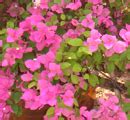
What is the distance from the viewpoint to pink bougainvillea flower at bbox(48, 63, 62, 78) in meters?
1.46

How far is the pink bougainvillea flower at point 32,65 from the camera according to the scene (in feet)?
4.99

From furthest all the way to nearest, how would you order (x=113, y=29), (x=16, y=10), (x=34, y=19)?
1. (x=113, y=29)
2. (x=16, y=10)
3. (x=34, y=19)

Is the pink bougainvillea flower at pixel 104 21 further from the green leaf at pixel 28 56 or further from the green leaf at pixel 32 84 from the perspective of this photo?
the green leaf at pixel 32 84

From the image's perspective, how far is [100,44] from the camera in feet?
4.73

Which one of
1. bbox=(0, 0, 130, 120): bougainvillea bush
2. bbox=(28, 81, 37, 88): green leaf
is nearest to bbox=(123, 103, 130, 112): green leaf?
bbox=(0, 0, 130, 120): bougainvillea bush

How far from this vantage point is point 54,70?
57.7 inches

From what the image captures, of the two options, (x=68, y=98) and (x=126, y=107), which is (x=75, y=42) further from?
(x=126, y=107)

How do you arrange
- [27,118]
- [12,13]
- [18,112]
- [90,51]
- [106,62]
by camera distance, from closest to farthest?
1. [90,51]
2. [106,62]
3. [18,112]
4. [12,13]
5. [27,118]

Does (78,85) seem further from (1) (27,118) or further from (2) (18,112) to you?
(1) (27,118)

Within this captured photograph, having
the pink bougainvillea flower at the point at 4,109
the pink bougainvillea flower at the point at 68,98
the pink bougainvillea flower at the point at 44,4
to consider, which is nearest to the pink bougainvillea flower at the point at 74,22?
the pink bougainvillea flower at the point at 44,4

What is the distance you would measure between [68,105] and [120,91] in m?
0.68

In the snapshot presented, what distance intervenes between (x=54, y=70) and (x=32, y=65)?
0.35 feet

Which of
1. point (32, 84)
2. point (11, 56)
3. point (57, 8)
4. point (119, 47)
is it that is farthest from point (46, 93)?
point (57, 8)

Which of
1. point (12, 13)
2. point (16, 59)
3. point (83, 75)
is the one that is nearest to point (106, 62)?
point (83, 75)
